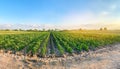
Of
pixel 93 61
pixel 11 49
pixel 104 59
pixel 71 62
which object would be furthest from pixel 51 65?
pixel 11 49

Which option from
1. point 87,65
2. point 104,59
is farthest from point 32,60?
point 104,59

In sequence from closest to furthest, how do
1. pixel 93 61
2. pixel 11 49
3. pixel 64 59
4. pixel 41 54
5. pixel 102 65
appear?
pixel 102 65, pixel 93 61, pixel 64 59, pixel 41 54, pixel 11 49

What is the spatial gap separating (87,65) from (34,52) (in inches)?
329

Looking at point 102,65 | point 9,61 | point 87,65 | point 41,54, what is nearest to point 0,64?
point 9,61

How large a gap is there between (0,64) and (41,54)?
618 centimetres

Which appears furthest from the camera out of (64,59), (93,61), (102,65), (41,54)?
(41,54)

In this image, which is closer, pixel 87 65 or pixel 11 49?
pixel 87 65

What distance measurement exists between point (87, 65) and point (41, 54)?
7148 millimetres

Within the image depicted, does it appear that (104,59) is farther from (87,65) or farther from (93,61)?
(87,65)

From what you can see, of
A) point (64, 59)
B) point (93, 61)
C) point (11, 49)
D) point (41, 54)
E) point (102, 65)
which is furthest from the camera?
point (11, 49)

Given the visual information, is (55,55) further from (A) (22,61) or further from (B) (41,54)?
(A) (22,61)

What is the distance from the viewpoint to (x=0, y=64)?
65.4 ft

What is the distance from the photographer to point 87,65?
19766 mm

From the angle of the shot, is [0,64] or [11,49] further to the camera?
[11,49]
